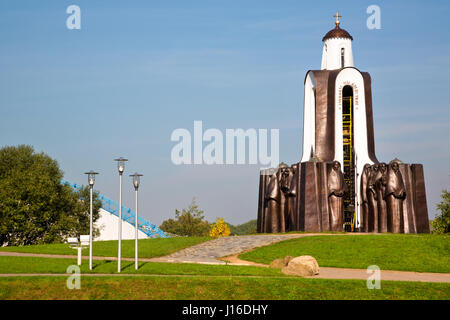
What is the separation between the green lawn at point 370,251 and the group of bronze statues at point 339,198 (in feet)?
18.3

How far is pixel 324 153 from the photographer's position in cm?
4306

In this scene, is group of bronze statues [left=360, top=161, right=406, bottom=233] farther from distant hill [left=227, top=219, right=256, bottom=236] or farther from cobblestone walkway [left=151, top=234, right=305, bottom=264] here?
distant hill [left=227, top=219, right=256, bottom=236]

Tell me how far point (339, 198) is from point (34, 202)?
21.4 metres

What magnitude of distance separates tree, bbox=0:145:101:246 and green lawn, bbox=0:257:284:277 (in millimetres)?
18376

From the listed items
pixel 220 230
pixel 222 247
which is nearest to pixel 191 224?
pixel 220 230

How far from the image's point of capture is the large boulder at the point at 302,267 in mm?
22281

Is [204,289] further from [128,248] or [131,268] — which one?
[128,248]

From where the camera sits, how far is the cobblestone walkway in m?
30.8

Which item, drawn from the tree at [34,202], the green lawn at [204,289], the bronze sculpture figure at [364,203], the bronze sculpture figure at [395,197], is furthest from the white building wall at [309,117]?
the green lawn at [204,289]

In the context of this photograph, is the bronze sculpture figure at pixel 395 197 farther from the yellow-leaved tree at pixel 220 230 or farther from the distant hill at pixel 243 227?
the distant hill at pixel 243 227

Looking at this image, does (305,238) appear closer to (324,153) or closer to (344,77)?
(324,153)

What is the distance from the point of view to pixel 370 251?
2923 cm
